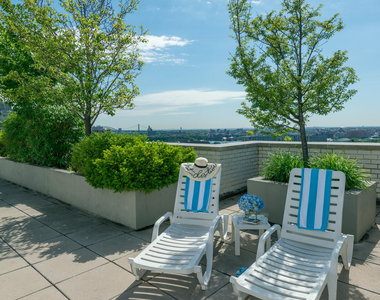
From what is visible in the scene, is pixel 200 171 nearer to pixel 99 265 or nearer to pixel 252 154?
pixel 99 265

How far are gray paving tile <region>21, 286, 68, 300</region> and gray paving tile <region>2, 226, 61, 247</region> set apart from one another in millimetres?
1631

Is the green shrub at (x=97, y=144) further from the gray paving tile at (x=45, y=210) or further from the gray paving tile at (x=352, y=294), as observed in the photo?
the gray paving tile at (x=352, y=294)

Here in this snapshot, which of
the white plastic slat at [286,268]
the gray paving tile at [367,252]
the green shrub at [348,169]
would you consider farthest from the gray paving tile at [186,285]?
the green shrub at [348,169]

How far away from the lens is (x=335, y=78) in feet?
18.1

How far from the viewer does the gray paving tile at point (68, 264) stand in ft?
11.1

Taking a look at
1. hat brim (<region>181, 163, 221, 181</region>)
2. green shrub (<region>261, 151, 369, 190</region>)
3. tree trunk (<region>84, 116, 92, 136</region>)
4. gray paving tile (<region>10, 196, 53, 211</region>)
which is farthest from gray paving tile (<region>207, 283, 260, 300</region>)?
tree trunk (<region>84, 116, 92, 136</region>)

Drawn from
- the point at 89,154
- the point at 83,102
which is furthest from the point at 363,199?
the point at 83,102

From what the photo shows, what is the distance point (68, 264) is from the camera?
363 cm

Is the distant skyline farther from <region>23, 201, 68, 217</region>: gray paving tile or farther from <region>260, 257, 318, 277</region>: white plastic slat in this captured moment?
<region>260, 257, 318, 277</region>: white plastic slat

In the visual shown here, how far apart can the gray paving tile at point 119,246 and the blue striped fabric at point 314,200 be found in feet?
7.62

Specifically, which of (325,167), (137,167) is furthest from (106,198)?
(325,167)

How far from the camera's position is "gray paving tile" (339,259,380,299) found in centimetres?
301

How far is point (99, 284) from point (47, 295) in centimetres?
52

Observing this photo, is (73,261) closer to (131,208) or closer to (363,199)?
(131,208)
